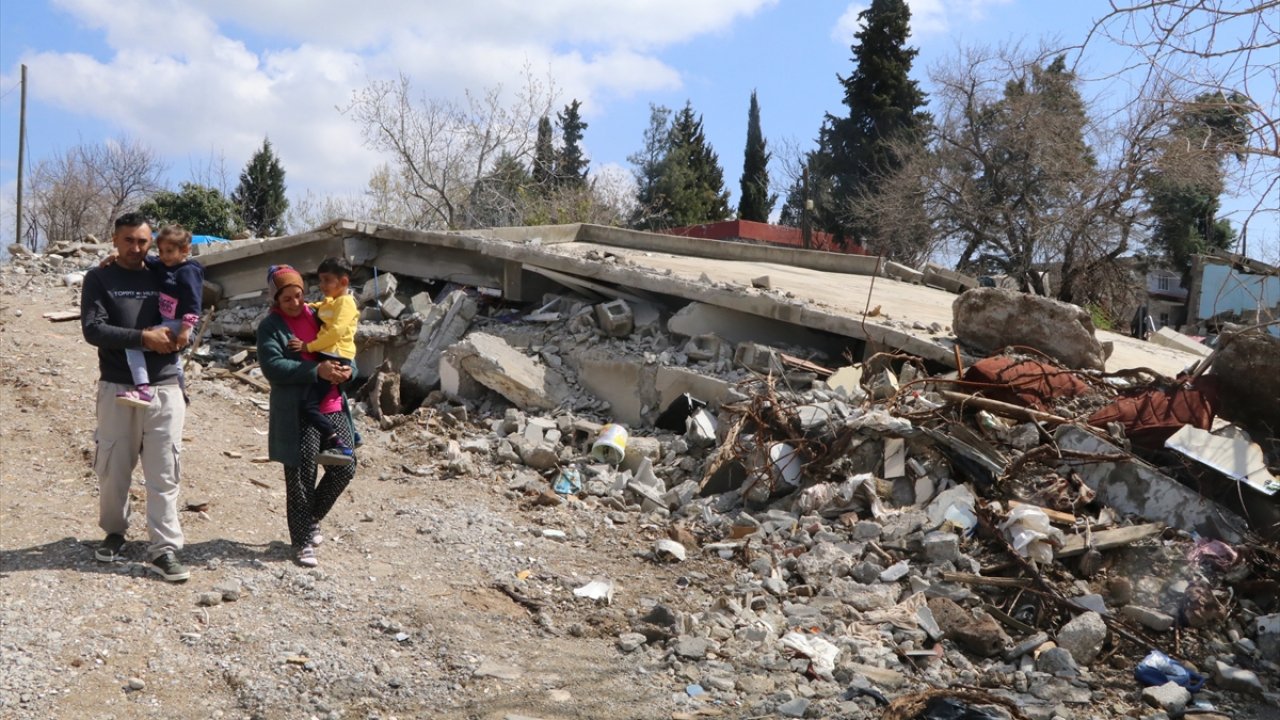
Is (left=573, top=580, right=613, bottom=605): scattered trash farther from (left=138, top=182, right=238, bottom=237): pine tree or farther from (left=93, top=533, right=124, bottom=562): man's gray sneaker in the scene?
(left=138, top=182, right=238, bottom=237): pine tree

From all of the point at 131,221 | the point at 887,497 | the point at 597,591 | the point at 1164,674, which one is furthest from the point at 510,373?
the point at 1164,674

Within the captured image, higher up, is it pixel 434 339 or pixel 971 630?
pixel 434 339

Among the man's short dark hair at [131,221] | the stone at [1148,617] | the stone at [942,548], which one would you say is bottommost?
the stone at [1148,617]

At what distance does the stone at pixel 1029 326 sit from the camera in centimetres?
705

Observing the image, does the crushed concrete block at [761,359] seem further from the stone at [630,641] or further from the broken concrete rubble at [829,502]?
the stone at [630,641]

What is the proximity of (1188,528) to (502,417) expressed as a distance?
4683 mm

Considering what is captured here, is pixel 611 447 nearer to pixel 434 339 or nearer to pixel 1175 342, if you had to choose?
pixel 434 339

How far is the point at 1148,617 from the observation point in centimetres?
479

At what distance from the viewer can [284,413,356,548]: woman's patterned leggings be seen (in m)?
4.64

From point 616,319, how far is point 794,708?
15.9 ft

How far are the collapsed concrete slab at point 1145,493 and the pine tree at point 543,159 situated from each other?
19.8 m

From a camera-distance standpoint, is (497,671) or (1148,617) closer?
(497,671)

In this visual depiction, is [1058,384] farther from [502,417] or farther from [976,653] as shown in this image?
[502,417]

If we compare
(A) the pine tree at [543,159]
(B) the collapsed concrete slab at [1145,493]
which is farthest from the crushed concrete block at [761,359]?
(A) the pine tree at [543,159]
